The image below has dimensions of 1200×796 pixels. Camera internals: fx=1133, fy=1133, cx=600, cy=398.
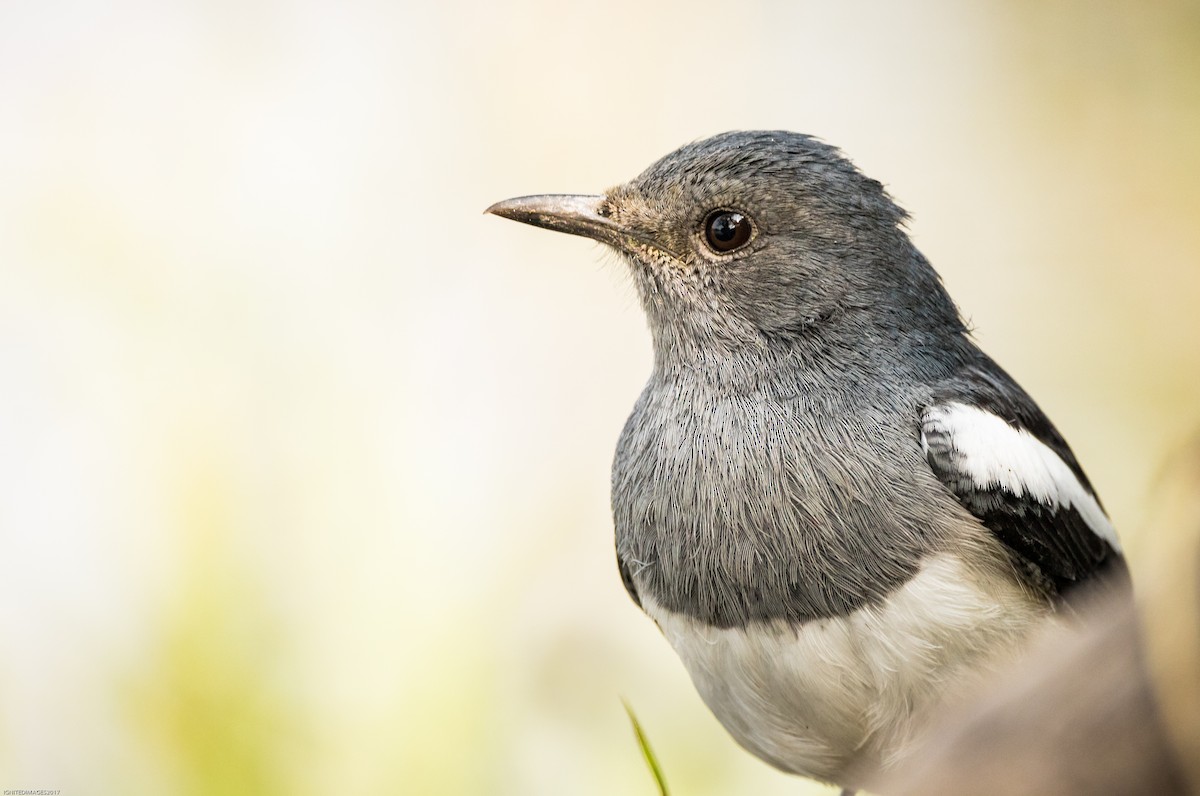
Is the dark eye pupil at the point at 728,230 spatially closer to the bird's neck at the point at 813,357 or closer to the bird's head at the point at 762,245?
the bird's head at the point at 762,245

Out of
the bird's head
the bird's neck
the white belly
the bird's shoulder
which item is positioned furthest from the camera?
the bird's head

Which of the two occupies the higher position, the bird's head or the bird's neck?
the bird's head

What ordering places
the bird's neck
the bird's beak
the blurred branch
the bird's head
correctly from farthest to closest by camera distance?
the bird's beak
the bird's head
the bird's neck
the blurred branch

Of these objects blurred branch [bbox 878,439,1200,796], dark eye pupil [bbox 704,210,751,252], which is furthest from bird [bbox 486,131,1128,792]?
Answer: blurred branch [bbox 878,439,1200,796]

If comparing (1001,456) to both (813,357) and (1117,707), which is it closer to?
(813,357)

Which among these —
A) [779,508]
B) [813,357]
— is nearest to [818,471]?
[779,508]

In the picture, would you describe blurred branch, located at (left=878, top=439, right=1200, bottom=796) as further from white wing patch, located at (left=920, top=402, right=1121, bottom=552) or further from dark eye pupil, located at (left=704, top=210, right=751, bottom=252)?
dark eye pupil, located at (left=704, top=210, right=751, bottom=252)

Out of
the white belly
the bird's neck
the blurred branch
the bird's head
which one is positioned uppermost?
the bird's head

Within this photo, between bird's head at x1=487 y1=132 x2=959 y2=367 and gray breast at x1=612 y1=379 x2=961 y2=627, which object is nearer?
gray breast at x1=612 y1=379 x2=961 y2=627
